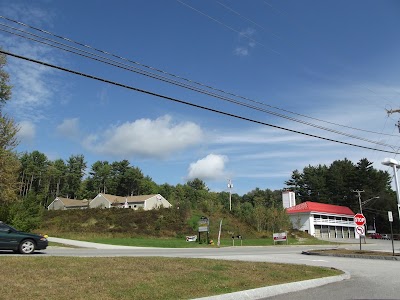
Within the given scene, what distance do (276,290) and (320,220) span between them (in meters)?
70.5

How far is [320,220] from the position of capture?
75438 mm

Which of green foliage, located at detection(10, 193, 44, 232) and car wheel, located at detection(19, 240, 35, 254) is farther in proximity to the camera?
green foliage, located at detection(10, 193, 44, 232)

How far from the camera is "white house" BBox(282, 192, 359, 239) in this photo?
7400 centimetres

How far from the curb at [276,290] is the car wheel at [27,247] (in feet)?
35.8

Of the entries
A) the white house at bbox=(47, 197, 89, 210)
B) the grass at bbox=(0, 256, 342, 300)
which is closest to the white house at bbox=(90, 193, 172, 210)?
the white house at bbox=(47, 197, 89, 210)

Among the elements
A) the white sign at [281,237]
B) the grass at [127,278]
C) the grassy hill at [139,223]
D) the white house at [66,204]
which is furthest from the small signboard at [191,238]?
the white house at [66,204]

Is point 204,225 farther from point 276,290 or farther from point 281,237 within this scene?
point 276,290

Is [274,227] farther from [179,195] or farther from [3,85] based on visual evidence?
[179,195]

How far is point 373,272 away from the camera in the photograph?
45.8 ft

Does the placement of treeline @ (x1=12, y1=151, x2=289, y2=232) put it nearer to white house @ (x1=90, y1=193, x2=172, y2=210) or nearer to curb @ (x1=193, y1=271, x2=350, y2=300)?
white house @ (x1=90, y1=193, x2=172, y2=210)

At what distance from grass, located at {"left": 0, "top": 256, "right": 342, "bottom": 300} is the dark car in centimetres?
523

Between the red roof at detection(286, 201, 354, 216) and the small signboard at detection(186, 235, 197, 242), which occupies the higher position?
the red roof at detection(286, 201, 354, 216)

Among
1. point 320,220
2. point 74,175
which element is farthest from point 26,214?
point 74,175

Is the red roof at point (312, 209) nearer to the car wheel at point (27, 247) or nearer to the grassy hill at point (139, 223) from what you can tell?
the grassy hill at point (139, 223)
